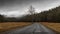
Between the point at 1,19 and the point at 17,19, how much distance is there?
30.4 m

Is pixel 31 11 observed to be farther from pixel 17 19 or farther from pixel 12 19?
pixel 12 19

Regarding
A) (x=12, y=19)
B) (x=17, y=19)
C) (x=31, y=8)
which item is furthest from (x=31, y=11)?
(x=12, y=19)

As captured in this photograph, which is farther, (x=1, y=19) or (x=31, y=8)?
(x=1, y=19)

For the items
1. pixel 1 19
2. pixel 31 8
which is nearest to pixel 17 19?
pixel 1 19

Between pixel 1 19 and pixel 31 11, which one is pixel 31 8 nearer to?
pixel 31 11

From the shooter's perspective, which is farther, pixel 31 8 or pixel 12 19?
pixel 12 19

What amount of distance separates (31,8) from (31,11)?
6367 mm

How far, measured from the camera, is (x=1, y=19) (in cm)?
16038

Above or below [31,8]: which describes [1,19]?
Result: below

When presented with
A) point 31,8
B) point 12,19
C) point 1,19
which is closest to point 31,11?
point 31,8

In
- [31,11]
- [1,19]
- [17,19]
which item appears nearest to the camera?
[31,11]

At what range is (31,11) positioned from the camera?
144 meters

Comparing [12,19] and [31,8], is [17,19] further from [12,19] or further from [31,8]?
[31,8]

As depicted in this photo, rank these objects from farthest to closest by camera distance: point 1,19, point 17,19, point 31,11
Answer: point 17,19
point 1,19
point 31,11
